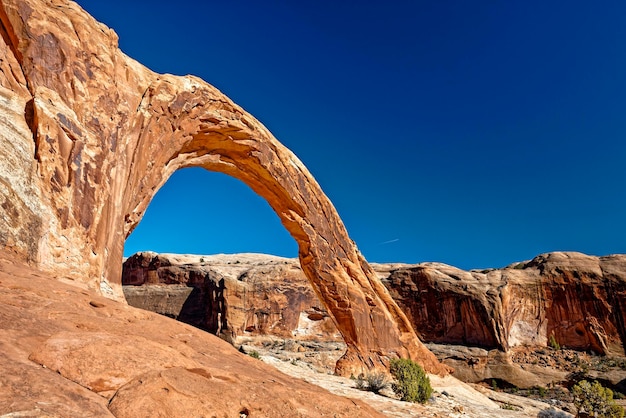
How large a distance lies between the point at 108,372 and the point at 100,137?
315 inches

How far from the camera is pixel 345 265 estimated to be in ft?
67.2

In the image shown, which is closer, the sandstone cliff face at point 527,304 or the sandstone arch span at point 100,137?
the sandstone arch span at point 100,137

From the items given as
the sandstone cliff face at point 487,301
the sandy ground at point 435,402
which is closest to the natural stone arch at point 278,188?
the sandy ground at point 435,402

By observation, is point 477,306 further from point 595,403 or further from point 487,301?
point 595,403

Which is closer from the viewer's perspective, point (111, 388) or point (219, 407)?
point (111, 388)

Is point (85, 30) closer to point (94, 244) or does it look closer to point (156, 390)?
point (94, 244)

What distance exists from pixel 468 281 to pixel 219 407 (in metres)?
38.1

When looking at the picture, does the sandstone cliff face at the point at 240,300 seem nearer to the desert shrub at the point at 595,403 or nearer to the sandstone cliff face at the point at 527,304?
the sandstone cliff face at the point at 527,304

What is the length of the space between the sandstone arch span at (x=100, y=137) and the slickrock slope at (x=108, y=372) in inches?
107

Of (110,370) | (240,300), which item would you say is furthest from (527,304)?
(110,370)

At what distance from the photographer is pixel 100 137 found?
935 centimetres

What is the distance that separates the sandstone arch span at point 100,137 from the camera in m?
7.58

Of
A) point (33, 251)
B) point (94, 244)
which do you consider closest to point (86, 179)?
point (94, 244)

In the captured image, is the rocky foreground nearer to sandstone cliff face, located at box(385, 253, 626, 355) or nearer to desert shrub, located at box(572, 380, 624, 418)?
desert shrub, located at box(572, 380, 624, 418)
